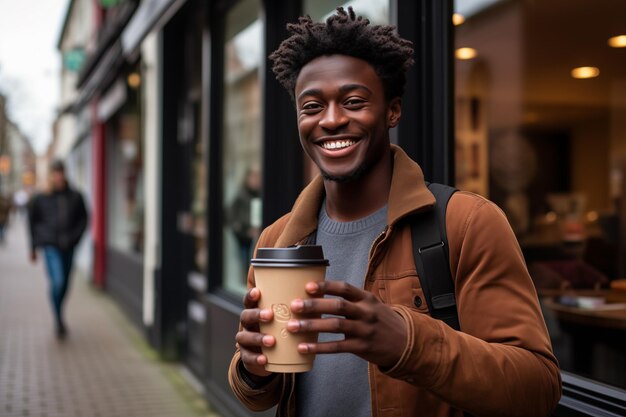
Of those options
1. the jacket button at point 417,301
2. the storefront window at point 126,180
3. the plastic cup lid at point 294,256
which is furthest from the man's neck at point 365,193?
the storefront window at point 126,180

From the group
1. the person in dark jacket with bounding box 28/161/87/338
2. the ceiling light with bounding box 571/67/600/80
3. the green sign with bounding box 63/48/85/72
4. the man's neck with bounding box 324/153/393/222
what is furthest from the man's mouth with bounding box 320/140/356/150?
the green sign with bounding box 63/48/85/72

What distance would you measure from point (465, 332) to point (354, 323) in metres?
0.38

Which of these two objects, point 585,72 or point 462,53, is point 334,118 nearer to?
point 462,53

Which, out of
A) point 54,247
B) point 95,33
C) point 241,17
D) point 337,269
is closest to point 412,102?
point 337,269

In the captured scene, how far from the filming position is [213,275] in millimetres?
5828

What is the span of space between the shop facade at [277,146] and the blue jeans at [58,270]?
97cm

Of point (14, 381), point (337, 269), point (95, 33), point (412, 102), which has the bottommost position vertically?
point (14, 381)

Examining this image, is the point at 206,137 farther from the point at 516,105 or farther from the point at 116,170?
the point at 116,170

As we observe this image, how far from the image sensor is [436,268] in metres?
1.58

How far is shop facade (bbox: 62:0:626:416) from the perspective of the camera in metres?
3.14

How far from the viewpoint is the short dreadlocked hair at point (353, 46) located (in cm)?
166

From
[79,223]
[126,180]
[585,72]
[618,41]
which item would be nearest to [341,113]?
[618,41]

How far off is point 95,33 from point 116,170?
3.08 metres

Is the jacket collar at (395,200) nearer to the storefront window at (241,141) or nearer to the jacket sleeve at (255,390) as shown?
the jacket sleeve at (255,390)
